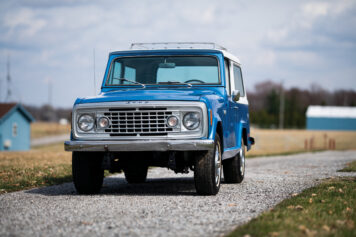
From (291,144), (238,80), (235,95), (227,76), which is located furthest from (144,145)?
(291,144)

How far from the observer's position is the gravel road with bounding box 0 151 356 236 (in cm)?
585

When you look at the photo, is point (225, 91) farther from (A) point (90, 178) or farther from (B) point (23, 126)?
(B) point (23, 126)

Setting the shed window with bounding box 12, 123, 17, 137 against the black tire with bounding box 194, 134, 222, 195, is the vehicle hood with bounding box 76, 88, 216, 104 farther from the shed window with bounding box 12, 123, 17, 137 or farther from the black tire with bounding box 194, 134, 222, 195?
the shed window with bounding box 12, 123, 17, 137

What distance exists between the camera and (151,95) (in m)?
8.42

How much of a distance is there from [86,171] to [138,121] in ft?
4.10

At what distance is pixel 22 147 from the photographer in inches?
2004

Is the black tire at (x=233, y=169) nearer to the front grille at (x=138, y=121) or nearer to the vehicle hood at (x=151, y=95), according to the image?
the vehicle hood at (x=151, y=95)

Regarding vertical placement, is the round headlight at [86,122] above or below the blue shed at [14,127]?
above

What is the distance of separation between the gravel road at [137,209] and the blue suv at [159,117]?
52 cm

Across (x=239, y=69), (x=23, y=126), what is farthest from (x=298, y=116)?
(x=239, y=69)

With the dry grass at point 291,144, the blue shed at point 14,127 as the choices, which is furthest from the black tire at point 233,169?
the blue shed at point 14,127

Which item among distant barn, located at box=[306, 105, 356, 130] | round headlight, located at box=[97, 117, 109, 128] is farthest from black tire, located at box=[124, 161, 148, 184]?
distant barn, located at box=[306, 105, 356, 130]

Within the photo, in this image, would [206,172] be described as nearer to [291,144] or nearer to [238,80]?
[238,80]

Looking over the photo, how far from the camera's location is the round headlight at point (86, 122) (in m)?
8.55
